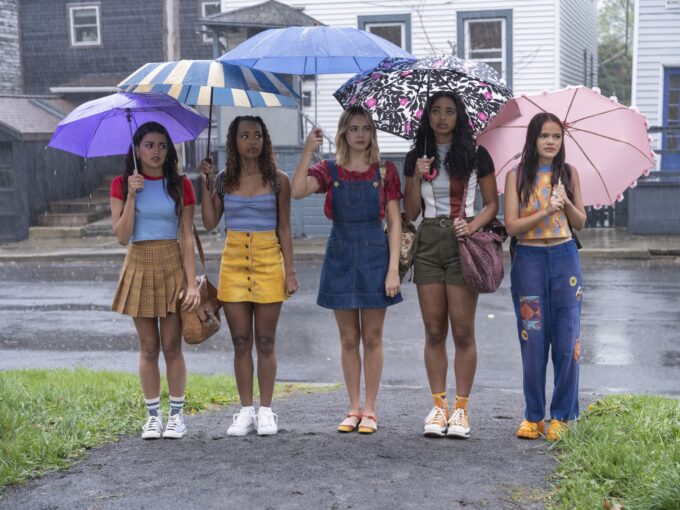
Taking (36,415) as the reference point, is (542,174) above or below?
above

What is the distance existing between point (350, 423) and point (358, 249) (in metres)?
1.06

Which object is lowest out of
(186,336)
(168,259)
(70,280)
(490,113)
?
(70,280)

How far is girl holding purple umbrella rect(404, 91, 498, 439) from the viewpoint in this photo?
5531 millimetres

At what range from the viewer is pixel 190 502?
14.9 feet

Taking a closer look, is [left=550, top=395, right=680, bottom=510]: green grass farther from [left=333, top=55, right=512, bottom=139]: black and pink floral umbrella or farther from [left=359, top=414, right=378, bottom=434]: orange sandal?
[left=333, top=55, right=512, bottom=139]: black and pink floral umbrella

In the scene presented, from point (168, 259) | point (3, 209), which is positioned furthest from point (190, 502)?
point (3, 209)

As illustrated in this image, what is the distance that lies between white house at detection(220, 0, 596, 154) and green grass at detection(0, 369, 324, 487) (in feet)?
49.3

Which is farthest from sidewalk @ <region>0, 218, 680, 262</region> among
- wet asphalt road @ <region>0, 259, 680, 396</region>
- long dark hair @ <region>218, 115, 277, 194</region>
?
long dark hair @ <region>218, 115, 277, 194</region>

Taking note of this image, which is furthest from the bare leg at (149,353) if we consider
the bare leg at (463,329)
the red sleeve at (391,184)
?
the bare leg at (463,329)

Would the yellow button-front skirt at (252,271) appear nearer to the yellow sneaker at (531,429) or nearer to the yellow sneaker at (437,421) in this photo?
the yellow sneaker at (437,421)

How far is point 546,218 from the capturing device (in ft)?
18.1

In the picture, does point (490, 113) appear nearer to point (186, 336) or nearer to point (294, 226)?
point (186, 336)

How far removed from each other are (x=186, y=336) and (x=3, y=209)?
17036 mm

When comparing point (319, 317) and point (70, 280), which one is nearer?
point (319, 317)
